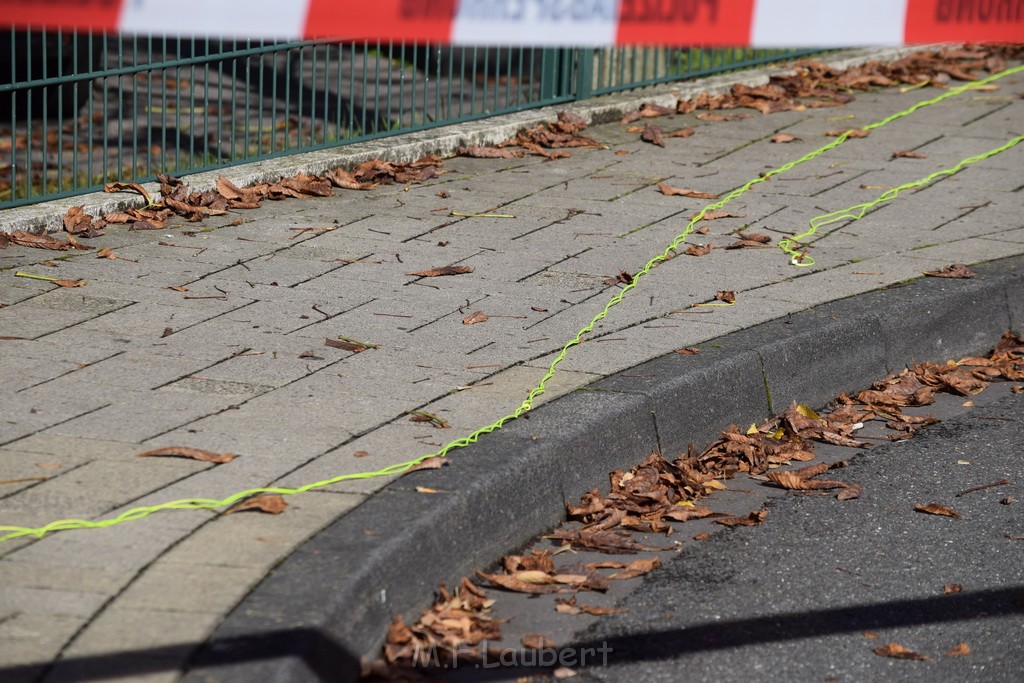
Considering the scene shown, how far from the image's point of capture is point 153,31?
2.16 metres

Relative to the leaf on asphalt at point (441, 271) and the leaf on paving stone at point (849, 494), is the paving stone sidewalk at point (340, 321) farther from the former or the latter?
the leaf on paving stone at point (849, 494)

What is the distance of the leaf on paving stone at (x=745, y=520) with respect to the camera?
3525mm

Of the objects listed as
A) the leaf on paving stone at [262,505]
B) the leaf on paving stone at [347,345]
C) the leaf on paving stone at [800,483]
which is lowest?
the leaf on paving stone at [800,483]

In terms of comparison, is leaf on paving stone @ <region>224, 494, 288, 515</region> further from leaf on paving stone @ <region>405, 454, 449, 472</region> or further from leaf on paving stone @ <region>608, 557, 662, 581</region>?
leaf on paving stone @ <region>608, 557, 662, 581</region>

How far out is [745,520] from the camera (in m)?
3.54

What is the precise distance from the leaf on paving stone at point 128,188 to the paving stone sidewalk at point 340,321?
32cm

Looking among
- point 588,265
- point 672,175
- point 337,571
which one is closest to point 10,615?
point 337,571

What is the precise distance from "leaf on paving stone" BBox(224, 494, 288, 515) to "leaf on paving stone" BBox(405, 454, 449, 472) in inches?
13.4

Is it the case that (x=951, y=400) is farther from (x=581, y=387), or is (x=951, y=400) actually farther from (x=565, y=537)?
(x=565, y=537)

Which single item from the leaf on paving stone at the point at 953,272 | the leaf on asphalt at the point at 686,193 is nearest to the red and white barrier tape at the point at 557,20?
the leaf on paving stone at the point at 953,272

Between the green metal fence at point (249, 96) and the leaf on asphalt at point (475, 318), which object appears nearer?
the leaf on asphalt at point (475, 318)

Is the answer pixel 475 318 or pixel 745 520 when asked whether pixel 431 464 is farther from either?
pixel 475 318

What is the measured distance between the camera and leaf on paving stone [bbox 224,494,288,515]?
297 centimetres

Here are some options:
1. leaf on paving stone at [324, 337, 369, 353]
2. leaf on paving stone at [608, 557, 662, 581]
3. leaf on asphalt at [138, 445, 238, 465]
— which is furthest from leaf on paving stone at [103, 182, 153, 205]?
leaf on paving stone at [608, 557, 662, 581]
